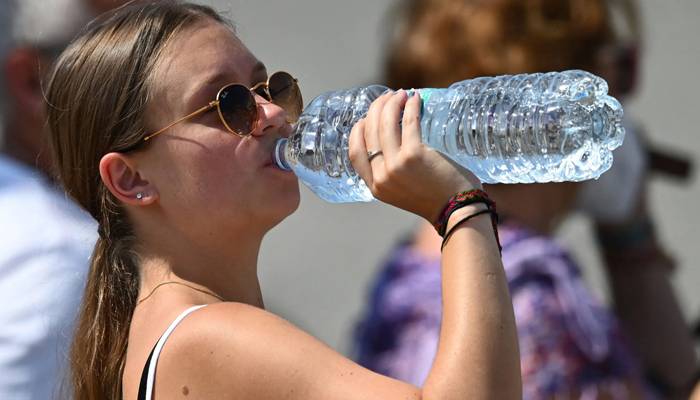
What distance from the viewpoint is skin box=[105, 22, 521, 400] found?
1.98 metres

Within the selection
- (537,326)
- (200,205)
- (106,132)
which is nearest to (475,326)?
(200,205)

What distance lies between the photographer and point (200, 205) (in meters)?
2.27

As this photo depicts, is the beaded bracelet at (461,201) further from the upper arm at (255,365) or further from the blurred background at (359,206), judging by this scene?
the blurred background at (359,206)

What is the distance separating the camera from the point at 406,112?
6.79 ft

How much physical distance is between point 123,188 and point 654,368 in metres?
2.34

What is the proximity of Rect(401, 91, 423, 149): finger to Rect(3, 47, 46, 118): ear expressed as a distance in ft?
6.64

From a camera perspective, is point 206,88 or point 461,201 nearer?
point 461,201

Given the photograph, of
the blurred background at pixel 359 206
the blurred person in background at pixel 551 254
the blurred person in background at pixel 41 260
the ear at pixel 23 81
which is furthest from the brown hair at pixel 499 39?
the blurred background at pixel 359 206

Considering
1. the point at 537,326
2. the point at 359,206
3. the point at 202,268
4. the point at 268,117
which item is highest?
the point at 268,117

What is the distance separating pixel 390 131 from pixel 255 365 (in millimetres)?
414

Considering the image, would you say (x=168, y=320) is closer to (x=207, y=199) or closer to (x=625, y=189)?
(x=207, y=199)

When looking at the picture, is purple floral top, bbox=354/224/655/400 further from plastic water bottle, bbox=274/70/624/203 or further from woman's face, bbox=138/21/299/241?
woman's face, bbox=138/21/299/241

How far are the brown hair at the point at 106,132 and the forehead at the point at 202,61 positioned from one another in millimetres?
18

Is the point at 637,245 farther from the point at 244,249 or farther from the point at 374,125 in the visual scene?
the point at 374,125
